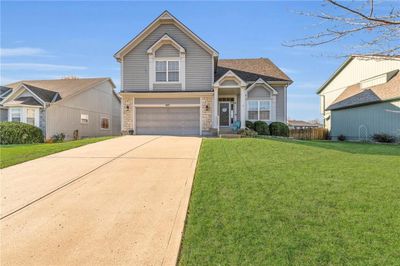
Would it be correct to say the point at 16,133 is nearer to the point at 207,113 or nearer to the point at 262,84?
the point at 207,113

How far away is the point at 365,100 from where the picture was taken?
2083 centimetres

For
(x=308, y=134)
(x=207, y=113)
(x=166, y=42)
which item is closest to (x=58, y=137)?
(x=166, y=42)

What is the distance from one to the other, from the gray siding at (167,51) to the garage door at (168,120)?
149 inches

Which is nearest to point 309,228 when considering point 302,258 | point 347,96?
point 302,258

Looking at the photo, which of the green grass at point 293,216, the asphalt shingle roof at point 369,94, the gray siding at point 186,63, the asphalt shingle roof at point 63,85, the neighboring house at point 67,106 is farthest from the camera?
the asphalt shingle roof at point 63,85

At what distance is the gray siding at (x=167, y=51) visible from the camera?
18.8 m

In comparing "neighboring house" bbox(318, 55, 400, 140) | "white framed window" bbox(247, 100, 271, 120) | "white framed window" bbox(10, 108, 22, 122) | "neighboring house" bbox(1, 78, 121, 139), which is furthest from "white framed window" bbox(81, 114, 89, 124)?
"neighboring house" bbox(318, 55, 400, 140)

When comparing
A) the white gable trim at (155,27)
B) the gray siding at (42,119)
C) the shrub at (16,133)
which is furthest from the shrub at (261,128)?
the gray siding at (42,119)

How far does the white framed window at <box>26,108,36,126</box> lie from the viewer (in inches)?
824

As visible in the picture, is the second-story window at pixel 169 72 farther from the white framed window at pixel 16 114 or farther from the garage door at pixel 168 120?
the white framed window at pixel 16 114

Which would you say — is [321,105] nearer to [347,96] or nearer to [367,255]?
[347,96]

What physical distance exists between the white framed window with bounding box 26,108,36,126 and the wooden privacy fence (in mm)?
21676

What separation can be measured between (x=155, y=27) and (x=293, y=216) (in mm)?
17745

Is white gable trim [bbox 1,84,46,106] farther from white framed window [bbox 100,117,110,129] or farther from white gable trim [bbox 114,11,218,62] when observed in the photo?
white framed window [bbox 100,117,110,129]
